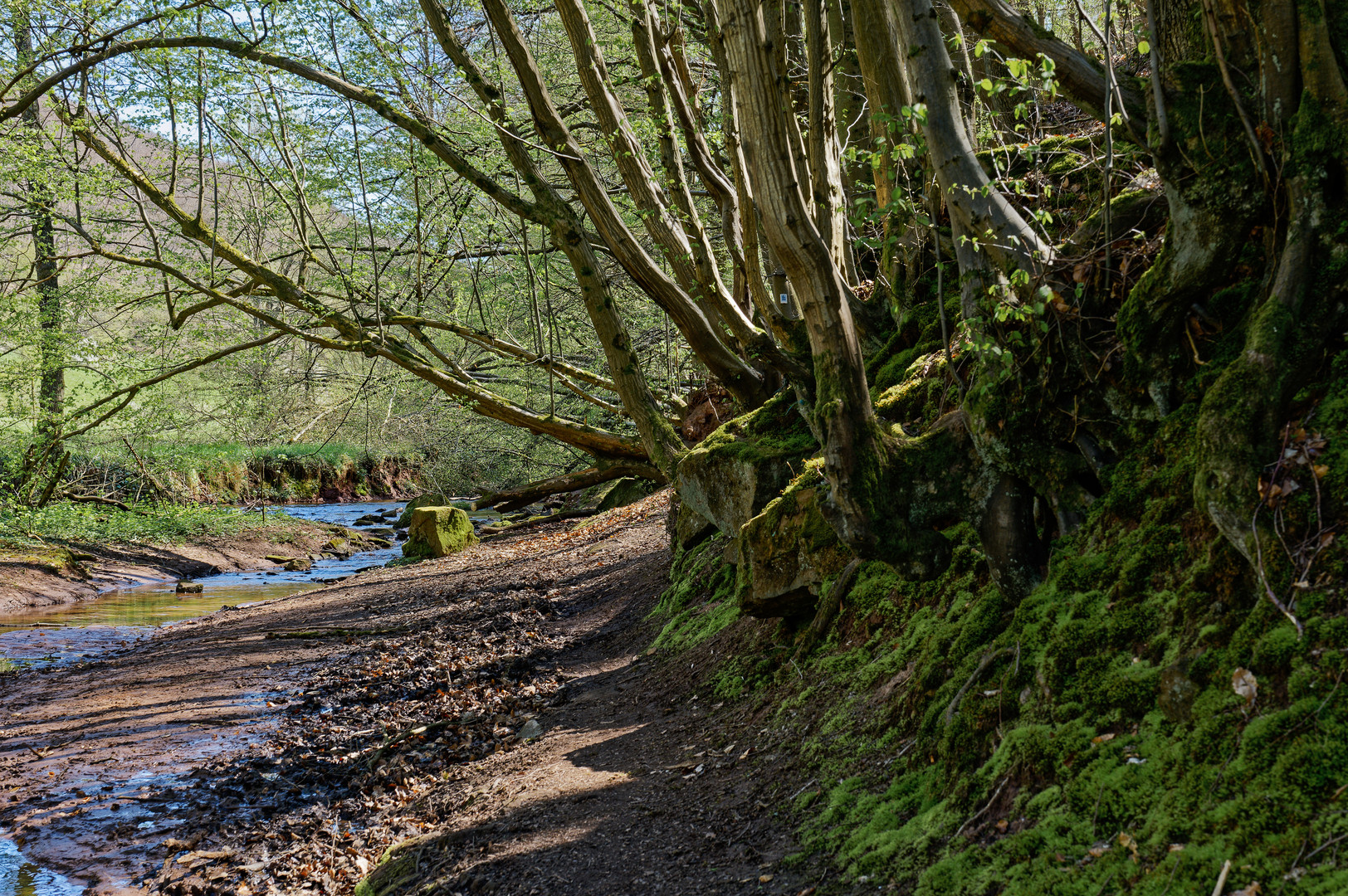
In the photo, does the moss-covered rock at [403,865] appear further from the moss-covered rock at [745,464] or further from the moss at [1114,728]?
the moss-covered rock at [745,464]

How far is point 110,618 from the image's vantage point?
42.7 feet

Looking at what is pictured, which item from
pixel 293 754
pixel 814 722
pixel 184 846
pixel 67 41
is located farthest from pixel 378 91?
pixel 814 722

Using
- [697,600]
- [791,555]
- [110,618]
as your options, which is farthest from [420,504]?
[791,555]

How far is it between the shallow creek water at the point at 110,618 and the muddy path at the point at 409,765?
6.1 inches

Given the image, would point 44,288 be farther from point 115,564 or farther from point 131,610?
point 131,610

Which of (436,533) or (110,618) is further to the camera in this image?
(436,533)

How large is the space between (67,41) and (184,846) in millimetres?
9129

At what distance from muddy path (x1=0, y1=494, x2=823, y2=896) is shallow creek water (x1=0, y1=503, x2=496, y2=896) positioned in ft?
0.51

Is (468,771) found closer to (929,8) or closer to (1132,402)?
(1132,402)

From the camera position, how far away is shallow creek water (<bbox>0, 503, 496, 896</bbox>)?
16.4 ft

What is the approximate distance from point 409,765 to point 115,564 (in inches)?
526

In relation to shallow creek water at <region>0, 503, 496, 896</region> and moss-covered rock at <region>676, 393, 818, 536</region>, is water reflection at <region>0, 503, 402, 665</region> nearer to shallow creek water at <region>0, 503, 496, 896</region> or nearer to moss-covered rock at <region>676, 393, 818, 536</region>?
shallow creek water at <region>0, 503, 496, 896</region>

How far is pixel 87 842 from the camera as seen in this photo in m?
5.36

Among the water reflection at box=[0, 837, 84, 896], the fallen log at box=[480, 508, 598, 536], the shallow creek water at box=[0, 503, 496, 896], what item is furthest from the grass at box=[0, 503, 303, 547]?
the water reflection at box=[0, 837, 84, 896]
